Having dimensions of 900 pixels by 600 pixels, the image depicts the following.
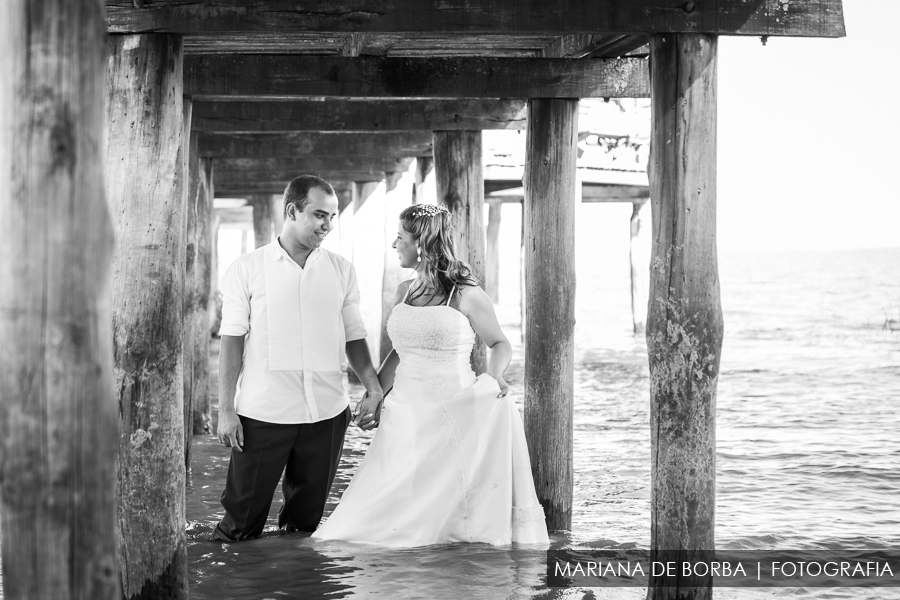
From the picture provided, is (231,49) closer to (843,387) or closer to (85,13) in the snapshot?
(85,13)

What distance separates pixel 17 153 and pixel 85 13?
0.41 m

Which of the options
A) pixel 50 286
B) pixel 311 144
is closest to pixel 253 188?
pixel 311 144

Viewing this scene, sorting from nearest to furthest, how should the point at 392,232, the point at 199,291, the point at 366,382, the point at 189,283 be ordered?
the point at 366,382
the point at 189,283
the point at 199,291
the point at 392,232

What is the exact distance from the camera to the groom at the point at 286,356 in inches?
205

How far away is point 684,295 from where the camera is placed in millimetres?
4586

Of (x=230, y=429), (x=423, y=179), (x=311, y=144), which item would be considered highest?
(x=311, y=144)

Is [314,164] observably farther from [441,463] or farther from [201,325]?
[441,463]

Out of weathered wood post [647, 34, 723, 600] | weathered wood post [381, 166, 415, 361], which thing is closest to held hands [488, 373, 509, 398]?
weathered wood post [647, 34, 723, 600]

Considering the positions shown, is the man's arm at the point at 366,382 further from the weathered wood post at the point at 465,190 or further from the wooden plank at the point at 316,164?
the wooden plank at the point at 316,164

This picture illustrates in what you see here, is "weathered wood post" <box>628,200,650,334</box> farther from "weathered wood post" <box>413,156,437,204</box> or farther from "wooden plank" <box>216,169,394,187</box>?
"weathered wood post" <box>413,156,437,204</box>

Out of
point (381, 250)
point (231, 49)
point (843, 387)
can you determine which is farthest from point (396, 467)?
point (843, 387)

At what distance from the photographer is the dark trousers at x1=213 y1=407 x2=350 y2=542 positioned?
5.27 metres

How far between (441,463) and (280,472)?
88 cm

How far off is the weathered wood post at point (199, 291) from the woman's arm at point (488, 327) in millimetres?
3672
